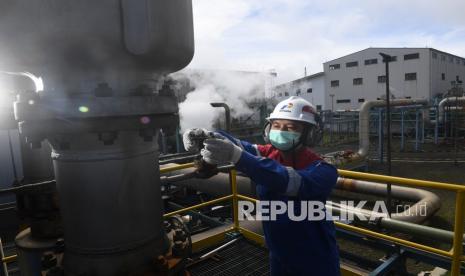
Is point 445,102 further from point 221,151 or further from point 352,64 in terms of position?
point 221,151

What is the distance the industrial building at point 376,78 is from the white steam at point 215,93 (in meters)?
9.34

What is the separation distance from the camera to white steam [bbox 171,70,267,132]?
8.06m

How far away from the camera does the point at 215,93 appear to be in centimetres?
951

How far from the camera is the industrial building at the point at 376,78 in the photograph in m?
23.1

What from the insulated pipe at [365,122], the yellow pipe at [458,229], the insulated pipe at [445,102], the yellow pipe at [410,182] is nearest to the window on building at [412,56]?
the insulated pipe at [445,102]

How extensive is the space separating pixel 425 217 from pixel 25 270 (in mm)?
5779

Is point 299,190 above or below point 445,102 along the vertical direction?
below

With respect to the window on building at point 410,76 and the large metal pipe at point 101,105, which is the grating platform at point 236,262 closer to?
the large metal pipe at point 101,105

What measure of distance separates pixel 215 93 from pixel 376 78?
1950cm

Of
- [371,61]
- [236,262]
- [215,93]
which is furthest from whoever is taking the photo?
[371,61]

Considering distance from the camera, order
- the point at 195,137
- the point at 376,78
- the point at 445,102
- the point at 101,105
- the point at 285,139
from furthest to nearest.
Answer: the point at 376,78, the point at 445,102, the point at 285,139, the point at 195,137, the point at 101,105

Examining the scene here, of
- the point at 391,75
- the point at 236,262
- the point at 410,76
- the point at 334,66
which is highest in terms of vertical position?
the point at 334,66

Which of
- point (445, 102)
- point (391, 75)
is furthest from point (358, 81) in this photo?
point (445, 102)

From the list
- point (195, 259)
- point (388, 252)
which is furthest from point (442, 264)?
point (195, 259)
